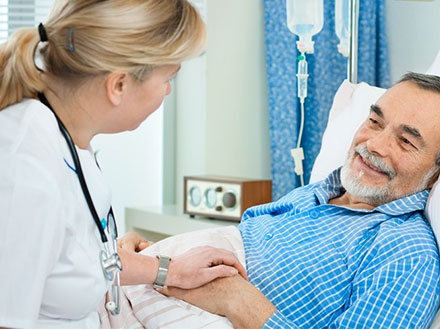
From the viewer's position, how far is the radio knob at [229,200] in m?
3.10

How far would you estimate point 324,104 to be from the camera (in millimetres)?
3627

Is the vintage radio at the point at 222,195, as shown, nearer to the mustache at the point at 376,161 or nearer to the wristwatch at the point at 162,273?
the mustache at the point at 376,161

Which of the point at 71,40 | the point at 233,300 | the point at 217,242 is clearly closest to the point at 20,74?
the point at 71,40

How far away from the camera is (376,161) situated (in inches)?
72.6

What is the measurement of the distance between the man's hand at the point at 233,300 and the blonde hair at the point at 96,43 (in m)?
0.57

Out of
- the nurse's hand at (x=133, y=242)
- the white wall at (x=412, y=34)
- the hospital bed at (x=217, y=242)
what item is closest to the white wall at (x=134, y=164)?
the white wall at (x=412, y=34)

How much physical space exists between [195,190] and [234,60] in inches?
29.4

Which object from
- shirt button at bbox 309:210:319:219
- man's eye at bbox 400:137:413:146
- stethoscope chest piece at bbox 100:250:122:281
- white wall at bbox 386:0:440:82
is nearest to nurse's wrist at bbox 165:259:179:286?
stethoscope chest piece at bbox 100:250:122:281

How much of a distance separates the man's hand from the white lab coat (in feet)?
1.29

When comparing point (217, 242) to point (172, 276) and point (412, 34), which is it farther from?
point (412, 34)

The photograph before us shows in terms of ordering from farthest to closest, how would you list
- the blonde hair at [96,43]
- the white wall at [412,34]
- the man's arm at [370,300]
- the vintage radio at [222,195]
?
the vintage radio at [222,195], the white wall at [412,34], the man's arm at [370,300], the blonde hair at [96,43]

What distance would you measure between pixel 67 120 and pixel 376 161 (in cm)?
91

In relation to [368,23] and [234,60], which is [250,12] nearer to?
[234,60]

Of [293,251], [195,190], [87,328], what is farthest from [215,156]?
[87,328]
